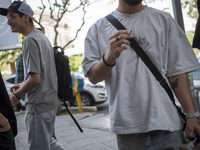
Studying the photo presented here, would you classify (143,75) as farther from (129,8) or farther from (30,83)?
(30,83)

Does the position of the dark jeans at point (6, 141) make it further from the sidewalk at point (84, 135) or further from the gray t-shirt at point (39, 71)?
the sidewalk at point (84, 135)

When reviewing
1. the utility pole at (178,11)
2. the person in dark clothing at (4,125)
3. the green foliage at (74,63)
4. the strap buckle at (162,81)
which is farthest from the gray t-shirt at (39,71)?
the green foliage at (74,63)

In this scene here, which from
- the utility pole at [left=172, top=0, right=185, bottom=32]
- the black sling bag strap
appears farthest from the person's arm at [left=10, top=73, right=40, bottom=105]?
the utility pole at [left=172, top=0, right=185, bottom=32]

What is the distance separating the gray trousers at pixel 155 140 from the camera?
1.71m

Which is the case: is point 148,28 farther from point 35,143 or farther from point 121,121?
point 35,143

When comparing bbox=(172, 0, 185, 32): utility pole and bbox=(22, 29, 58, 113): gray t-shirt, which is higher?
bbox=(172, 0, 185, 32): utility pole

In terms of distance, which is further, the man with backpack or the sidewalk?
the sidewalk

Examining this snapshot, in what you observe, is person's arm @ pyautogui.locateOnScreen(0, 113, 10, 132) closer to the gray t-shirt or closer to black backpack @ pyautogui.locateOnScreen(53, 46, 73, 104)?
the gray t-shirt

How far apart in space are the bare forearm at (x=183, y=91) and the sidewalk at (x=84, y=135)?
3.52 metres

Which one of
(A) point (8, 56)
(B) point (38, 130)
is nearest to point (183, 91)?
(B) point (38, 130)

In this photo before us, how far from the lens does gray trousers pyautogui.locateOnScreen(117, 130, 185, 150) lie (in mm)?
1714

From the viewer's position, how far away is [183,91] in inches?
71.6

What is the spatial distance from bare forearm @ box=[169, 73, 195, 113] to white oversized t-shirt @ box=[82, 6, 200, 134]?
57 mm

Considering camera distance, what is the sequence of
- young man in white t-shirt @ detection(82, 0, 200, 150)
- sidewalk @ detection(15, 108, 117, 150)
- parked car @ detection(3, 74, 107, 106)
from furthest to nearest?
parked car @ detection(3, 74, 107, 106) → sidewalk @ detection(15, 108, 117, 150) → young man in white t-shirt @ detection(82, 0, 200, 150)
